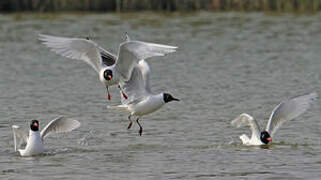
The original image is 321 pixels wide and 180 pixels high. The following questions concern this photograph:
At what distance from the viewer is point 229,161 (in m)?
10.9

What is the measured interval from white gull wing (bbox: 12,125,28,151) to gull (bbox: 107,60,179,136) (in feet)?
4.16

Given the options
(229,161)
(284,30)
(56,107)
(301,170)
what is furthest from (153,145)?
(284,30)

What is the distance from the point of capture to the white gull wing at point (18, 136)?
11.7 m

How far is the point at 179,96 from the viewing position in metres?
16.5

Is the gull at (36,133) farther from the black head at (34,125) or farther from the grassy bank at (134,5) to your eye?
the grassy bank at (134,5)

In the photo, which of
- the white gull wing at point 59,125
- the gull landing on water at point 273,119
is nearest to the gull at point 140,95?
the white gull wing at point 59,125

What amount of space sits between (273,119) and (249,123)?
0.41 meters

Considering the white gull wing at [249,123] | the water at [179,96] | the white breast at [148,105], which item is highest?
the white breast at [148,105]

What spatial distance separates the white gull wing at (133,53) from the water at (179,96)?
1.11 m

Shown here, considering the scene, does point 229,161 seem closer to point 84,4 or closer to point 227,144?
point 227,144

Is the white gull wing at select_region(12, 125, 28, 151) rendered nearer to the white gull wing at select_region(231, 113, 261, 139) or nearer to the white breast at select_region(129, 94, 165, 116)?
the white breast at select_region(129, 94, 165, 116)

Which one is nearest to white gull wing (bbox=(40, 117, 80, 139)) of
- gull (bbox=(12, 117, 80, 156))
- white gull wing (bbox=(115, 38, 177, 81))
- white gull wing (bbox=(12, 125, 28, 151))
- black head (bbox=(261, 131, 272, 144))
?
gull (bbox=(12, 117, 80, 156))

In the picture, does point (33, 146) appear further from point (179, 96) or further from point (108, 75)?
point (179, 96)

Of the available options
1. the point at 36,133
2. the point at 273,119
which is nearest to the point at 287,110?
the point at 273,119
